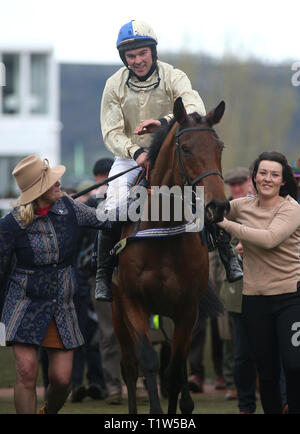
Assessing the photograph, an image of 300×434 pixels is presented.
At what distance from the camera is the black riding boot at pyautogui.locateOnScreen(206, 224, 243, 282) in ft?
22.5

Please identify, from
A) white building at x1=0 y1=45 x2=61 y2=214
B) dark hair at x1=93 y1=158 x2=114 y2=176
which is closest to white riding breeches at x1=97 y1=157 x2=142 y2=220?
dark hair at x1=93 y1=158 x2=114 y2=176

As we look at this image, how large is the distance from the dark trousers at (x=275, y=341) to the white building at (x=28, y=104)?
40.1 metres

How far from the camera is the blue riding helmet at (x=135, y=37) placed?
6770mm

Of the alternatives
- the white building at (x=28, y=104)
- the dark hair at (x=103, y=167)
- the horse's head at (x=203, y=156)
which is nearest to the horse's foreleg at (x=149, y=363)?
the horse's head at (x=203, y=156)

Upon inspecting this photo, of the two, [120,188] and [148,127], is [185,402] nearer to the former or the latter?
[120,188]

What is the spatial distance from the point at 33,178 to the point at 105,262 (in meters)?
1.18

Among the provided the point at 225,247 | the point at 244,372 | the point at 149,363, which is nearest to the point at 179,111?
the point at 225,247

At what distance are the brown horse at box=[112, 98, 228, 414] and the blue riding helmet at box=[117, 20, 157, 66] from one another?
2.74ft

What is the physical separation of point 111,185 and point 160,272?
0.95m

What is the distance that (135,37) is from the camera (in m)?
6.77

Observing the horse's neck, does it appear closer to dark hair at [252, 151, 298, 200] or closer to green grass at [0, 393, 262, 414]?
dark hair at [252, 151, 298, 200]

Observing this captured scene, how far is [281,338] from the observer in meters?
5.88

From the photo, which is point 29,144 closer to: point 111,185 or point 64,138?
point 64,138
